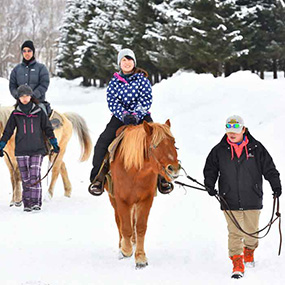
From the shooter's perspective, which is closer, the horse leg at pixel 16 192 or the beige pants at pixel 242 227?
the beige pants at pixel 242 227

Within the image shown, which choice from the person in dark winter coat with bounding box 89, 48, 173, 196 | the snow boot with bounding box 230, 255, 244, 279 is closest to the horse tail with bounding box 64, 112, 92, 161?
the person in dark winter coat with bounding box 89, 48, 173, 196

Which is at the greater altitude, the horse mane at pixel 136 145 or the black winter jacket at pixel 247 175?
the horse mane at pixel 136 145

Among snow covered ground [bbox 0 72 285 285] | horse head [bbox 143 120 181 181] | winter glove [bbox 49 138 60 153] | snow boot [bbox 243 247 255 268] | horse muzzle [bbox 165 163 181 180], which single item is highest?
horse head [bbox 143 120 181 181]

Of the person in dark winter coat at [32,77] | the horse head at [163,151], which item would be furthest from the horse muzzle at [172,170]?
the person in dark winter coat at [32,77]

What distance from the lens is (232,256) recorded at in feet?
15.3

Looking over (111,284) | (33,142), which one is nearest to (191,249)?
(111,284)

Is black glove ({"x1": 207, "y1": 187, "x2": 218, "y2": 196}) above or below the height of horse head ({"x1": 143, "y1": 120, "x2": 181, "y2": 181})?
below

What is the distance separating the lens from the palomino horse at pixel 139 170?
14.8ft

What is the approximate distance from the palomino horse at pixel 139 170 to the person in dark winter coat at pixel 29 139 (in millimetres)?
2759

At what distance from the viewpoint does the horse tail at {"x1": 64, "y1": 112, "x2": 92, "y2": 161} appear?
364 inches

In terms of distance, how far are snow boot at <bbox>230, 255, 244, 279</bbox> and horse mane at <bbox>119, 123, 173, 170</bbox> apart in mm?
1339

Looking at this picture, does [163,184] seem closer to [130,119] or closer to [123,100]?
[130,119]

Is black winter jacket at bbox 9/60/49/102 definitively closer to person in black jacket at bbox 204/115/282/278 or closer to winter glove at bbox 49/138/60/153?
winter glove at bbox 49/138/60/153

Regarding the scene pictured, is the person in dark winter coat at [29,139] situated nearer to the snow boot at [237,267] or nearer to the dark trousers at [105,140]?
the dark trousers at [105,140]
